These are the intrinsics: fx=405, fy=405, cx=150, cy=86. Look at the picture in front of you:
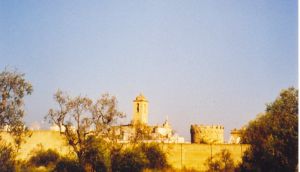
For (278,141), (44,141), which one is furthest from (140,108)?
(278,141)

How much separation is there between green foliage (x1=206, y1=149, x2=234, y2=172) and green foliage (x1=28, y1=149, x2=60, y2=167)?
12.9 meters

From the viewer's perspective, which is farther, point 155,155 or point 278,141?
point 155,155

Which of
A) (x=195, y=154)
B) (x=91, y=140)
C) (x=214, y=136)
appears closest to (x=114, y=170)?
(x=91, y=140)

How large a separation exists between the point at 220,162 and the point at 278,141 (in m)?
13.5

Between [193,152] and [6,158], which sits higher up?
[6,158]

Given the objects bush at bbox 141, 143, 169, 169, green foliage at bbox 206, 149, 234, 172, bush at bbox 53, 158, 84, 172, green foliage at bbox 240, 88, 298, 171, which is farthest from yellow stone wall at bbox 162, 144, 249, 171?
green foliage at bbox 240, 88, 298, 171

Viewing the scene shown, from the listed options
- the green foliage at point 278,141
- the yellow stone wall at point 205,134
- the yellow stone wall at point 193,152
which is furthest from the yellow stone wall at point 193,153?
the yellow stone wall at point 205,134

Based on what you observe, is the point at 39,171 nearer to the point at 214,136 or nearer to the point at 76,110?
the point at 76,110

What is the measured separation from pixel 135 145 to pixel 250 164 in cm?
1147

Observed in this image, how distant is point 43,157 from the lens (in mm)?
34969

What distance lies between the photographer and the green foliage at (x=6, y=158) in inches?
Answer: 597

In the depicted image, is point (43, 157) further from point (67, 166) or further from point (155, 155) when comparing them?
point (155, 155)

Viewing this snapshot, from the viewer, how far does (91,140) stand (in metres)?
24.8

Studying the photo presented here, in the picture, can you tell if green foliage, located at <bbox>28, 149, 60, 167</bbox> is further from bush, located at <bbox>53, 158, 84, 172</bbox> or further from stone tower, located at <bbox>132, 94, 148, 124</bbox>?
stone tower, located at <bbox>132, 94, 148, 124</bbox>
